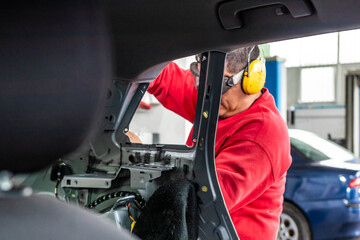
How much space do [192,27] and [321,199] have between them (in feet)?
11.1

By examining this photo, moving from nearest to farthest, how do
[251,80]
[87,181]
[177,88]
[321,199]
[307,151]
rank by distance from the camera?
[251,80]
[87,181]
[177,88]
[321,199]
[307,151]

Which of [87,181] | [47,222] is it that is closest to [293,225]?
[87,181]

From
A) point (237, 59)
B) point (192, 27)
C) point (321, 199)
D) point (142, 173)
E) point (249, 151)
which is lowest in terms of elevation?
point (321, 199)

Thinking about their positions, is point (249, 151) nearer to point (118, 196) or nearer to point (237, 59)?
point (237, 59)

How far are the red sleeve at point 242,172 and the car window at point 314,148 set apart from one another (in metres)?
3.03

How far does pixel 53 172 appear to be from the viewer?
3.07 meters

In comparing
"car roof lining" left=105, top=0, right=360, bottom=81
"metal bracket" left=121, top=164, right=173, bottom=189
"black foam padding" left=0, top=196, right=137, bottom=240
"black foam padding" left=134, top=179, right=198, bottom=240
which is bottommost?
"black foam padding" left=134, top=179, right=198, bottom=240

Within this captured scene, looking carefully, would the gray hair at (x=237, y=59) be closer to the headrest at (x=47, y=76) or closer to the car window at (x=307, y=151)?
the headrest at (x=47, y=76)

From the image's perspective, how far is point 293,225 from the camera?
17.1ft

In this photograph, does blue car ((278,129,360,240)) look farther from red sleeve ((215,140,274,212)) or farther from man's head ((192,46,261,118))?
red sleeve ((215,140,274,212))

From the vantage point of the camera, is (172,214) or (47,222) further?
(172,214)

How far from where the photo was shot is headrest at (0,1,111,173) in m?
0.81

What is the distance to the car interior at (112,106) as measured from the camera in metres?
0.83

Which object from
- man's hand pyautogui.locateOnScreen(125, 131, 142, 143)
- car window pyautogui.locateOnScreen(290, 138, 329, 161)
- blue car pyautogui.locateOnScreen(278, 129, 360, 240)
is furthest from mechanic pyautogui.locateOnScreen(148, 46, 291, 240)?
car window pyautogui.locateOnScreen(290, 138, 329, 161)
